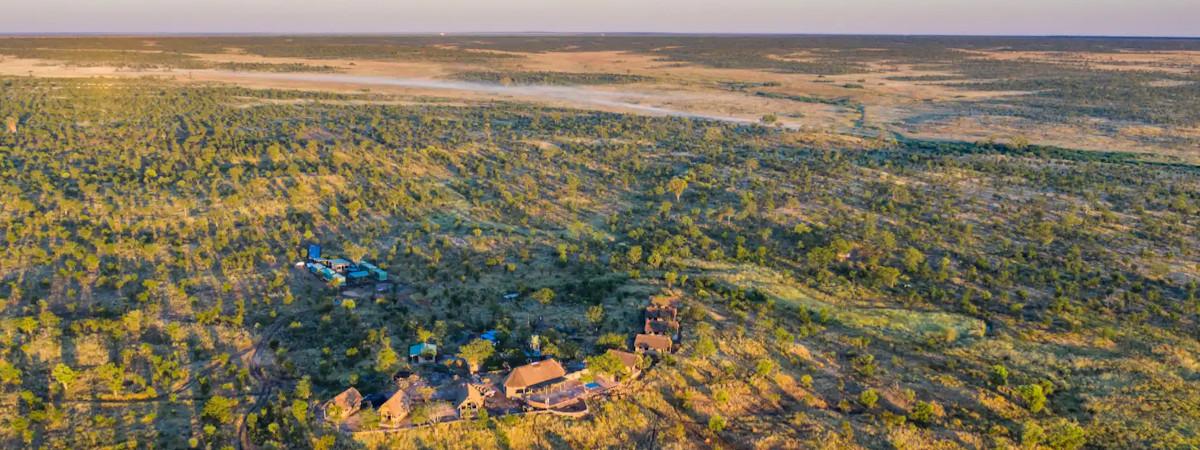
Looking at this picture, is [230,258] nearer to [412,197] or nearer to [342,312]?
[342,312]

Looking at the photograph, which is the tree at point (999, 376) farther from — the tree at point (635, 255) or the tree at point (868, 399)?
the tree at point (635, 255)

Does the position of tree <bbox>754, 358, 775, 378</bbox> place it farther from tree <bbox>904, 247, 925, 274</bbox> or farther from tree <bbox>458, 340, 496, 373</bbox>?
tree <bbox>904, 247, 925, 274</bbox>

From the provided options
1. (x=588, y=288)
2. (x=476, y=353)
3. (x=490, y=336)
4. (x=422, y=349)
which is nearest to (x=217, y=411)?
(x=422, y=349)

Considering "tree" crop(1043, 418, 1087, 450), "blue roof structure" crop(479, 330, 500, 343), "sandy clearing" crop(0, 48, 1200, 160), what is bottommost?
"tree" crop(1043, 418, 1087, 450)

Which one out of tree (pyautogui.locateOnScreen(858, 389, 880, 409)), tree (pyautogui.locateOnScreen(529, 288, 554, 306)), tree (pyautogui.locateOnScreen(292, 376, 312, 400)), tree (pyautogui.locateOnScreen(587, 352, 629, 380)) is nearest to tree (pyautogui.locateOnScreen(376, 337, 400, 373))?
tree (pyautogui.locateOnScreen(292, 376, 312, 400))

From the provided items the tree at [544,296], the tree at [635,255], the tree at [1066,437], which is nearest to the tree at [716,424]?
the tree at [1066,437]

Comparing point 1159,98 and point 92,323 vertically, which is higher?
point 1159,98

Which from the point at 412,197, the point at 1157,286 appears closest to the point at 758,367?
the point at 1157,286
